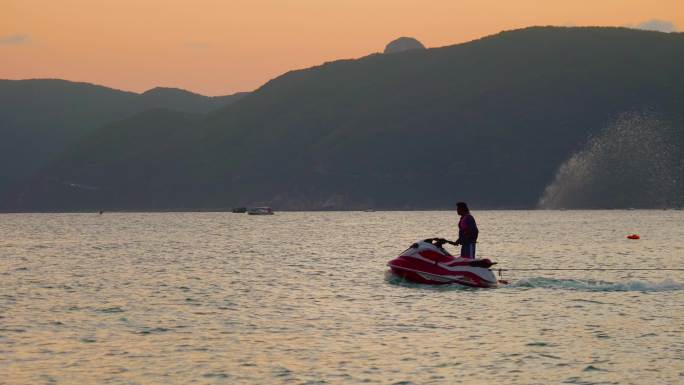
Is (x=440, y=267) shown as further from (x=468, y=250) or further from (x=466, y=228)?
(x=466, y=228)

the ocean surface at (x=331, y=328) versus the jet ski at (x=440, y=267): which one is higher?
the jet ski at (x=440, y=267)

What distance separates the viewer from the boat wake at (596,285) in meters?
43.2

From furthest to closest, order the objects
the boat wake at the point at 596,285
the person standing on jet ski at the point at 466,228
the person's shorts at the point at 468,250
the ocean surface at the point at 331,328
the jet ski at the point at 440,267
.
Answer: the boat wake at the point at 596,285 → the jet ski at the point at 440,267 → the person's shorts at the point at 468,250 → the person standing on jet ski at the point at 466,228 → the ocean surface at the point at 331,328

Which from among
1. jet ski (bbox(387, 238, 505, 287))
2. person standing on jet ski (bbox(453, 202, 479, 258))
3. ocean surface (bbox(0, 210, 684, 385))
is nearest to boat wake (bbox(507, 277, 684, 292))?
ocean surface (bbox(0, 210, 684, 385))

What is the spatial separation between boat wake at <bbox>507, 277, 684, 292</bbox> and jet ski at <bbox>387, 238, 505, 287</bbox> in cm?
300

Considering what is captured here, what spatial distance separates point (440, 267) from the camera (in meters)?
41.8

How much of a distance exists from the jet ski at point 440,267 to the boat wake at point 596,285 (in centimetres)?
300

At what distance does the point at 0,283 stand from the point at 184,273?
10.1m

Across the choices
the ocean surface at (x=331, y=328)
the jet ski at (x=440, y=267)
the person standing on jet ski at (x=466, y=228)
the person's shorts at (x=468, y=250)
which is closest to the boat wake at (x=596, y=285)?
the ocean surface at (x=331, y=328)

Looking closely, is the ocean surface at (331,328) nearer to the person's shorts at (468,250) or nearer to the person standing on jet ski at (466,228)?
the person's shorts at (468,250)

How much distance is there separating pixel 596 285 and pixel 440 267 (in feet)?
24.7

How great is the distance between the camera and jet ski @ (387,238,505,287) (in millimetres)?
41562

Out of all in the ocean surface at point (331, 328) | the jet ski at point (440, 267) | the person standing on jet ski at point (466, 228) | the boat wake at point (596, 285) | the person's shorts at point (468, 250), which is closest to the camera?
→ the ocean surface at point (331, 328)

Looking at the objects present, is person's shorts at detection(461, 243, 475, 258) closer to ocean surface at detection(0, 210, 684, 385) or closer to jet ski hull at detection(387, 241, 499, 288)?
jet ski hull at detection(387, 241, 499, 288)
